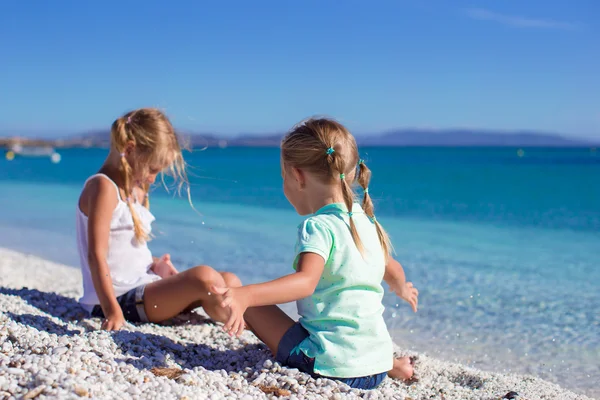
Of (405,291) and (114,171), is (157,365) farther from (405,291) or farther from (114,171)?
(114,171)

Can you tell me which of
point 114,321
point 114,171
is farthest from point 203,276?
point 114,171

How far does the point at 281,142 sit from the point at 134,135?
135 cm

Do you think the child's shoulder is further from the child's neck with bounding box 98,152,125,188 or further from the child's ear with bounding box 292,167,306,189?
the child's ear with bounding box 292,167,306,189

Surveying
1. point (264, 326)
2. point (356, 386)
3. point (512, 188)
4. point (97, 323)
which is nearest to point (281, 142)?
point (264, 326)

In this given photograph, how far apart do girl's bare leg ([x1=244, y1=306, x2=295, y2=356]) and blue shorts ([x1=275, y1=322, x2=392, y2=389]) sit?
9 centimetres

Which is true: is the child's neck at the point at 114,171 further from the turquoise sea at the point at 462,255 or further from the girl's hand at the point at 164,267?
the turquoise sea at the point at 462,255

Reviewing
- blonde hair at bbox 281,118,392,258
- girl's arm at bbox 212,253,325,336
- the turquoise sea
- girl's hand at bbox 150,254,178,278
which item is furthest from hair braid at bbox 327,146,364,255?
girl's hand at bbox 150,254,178,278

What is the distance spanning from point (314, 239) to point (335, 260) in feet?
0.53

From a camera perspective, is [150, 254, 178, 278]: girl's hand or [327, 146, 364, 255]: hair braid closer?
[327, 146, 364, 255]: hair braid

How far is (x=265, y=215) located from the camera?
13.6m

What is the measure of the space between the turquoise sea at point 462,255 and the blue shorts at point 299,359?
38.0 inches

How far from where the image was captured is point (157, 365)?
293cm

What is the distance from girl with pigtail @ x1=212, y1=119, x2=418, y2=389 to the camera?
8.91 feet

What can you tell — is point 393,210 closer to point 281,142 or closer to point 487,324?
point 487,324
